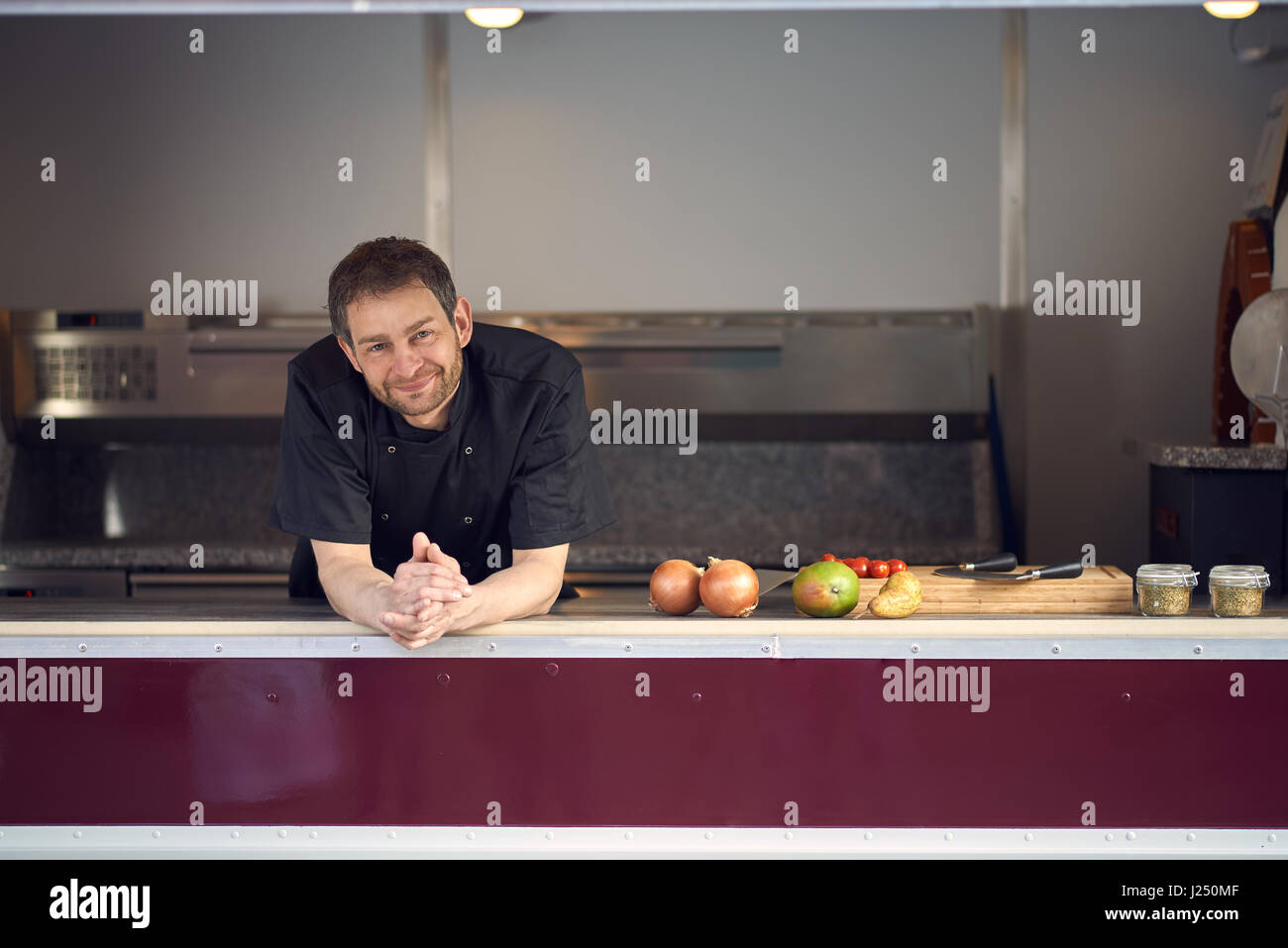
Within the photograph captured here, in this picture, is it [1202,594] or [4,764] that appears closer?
[4,764]

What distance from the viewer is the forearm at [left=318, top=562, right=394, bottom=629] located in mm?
2062

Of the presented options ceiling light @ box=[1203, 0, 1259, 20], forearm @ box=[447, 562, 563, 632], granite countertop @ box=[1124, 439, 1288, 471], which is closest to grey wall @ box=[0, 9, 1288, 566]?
ceiling light @ box=[1203, 0, 1259, 20]

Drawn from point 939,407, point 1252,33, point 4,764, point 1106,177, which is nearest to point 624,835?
point 4,764

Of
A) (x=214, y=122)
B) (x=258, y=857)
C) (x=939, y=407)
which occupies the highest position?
(x=214, y=122)

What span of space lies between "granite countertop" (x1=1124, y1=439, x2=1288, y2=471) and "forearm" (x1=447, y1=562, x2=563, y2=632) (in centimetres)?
146

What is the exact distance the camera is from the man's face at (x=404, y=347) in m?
2.10

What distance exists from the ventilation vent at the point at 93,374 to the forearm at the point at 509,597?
2.53m

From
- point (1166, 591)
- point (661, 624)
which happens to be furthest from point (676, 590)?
point (1166, 591)

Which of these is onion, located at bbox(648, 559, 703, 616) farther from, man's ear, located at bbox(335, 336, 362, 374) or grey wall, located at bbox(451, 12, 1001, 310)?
grey wall, located at bbox(451, 12, 1001, 310)

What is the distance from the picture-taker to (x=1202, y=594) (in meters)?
2.51

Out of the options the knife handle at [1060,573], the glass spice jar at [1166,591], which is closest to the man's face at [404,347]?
the knife handle at [1060,573]

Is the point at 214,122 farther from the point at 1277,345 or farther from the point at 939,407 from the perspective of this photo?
the point at 1277,345

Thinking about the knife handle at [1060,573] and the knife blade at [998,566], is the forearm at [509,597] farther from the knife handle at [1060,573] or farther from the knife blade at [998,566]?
the knife handle at [1060,573]

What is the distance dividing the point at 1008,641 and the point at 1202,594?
0.69 meters
